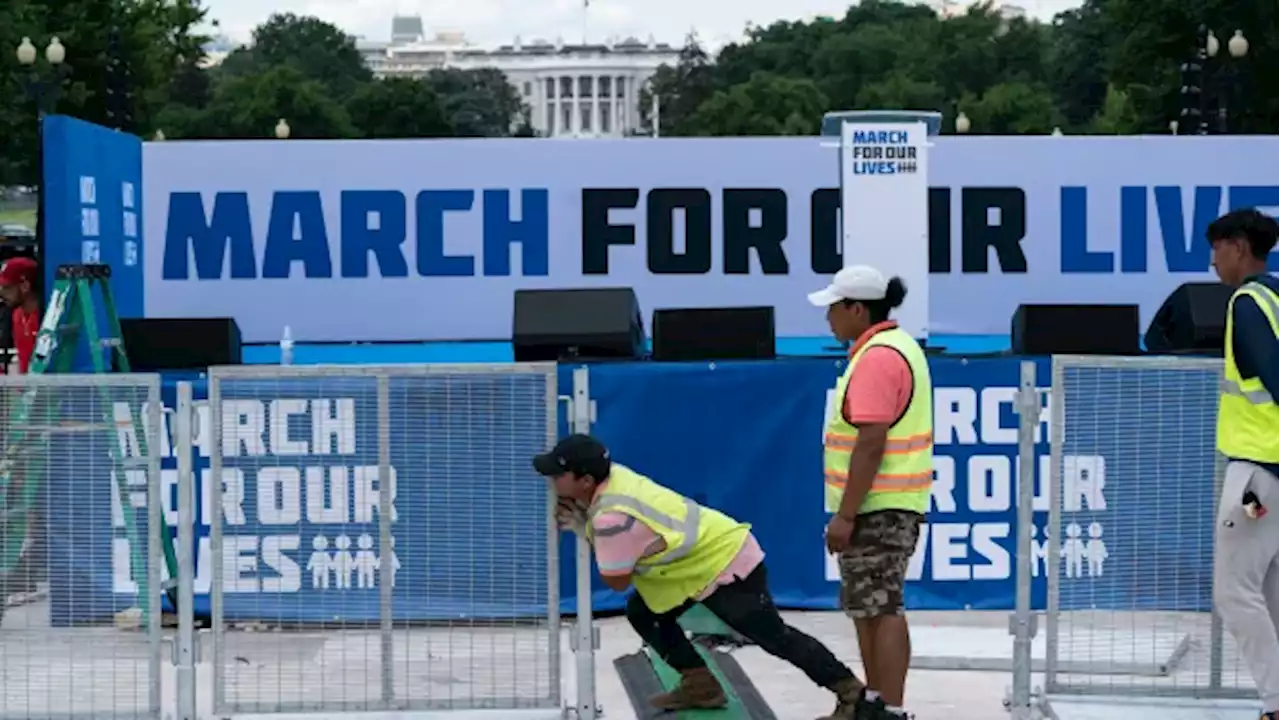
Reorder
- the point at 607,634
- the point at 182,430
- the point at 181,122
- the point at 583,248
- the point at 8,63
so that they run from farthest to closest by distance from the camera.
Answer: the point at 181,122, the point at 8,63, the point at 583,248, the point at 607,634, the point at 182,430

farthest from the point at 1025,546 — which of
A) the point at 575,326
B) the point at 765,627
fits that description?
the point at 575,326

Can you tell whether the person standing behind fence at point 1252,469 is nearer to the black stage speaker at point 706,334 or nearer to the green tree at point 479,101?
the black stage speaker at point 706,334

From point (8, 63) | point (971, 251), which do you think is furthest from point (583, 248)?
point (8, 63)

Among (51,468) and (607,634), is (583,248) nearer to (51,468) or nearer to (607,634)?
(607,634)

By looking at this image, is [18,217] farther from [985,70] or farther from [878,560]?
[878,560]

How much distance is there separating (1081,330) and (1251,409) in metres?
3.90

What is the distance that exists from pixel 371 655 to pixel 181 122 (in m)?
100

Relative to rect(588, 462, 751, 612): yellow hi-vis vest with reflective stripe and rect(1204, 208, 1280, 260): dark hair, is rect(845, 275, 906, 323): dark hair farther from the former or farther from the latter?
rect(1204, 208, 1280, 260): dark hair

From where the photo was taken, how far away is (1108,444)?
7383 millimetres

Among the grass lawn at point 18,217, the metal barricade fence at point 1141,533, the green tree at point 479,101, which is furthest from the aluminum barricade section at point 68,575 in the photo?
the green tree at point 479,101

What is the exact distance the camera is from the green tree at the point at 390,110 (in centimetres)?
11100

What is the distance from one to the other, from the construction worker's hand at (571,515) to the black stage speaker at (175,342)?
3.85m

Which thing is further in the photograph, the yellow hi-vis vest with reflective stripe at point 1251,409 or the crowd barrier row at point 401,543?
the crowd barrier row at point 401,543

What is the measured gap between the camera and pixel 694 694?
7410 mm
